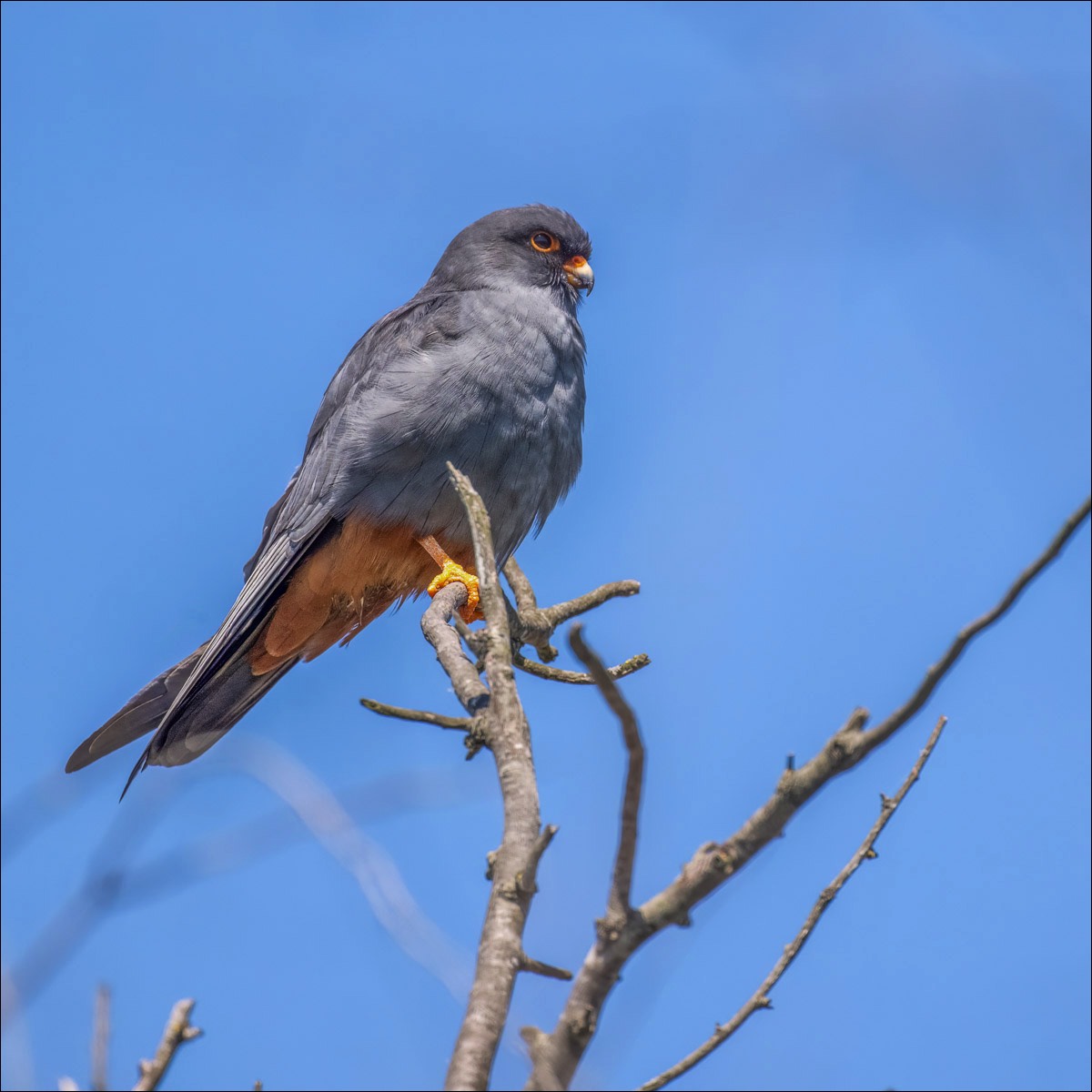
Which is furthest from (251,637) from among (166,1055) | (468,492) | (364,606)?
(166,1055)

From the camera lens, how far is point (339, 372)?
5.45m

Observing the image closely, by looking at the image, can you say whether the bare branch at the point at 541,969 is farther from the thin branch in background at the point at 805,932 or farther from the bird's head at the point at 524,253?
the bird's head at the point at 524,253

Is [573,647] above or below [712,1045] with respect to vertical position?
above

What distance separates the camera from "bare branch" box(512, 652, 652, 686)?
2.96 metres

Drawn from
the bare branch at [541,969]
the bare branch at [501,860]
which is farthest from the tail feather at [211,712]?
the bare branch at [541,969]

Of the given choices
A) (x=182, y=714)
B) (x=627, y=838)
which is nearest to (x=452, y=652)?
(x=627, y=838)

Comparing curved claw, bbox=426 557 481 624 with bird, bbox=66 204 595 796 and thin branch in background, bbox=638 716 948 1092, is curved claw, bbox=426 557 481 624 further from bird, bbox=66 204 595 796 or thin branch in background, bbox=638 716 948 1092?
thin branch in background, bbox=638 716 948 1092

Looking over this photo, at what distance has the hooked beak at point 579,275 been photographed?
5.61 meters

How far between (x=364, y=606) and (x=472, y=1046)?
143 inches

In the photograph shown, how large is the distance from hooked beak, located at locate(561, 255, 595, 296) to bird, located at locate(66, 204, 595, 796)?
1.23 ft

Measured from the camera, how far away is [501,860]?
172cm

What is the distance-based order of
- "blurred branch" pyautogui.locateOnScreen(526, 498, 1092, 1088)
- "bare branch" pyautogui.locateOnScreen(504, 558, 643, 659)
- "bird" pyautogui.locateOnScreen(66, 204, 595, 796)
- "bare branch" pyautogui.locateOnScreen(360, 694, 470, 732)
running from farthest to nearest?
"bird" pyautogui.locateOnScreen(66, 204, 595, 796) → "bare branch" pyautogui.locateOnScreen(504, 558, 643, 659) → "bare branch" pyautogui.locateOnScreen(360, 694, 470, 732) → "blurred branch" pyautogui.locateOnScreen(526, 498, 1092, 1088)

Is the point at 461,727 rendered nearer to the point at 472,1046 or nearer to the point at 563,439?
the point at 472,1046

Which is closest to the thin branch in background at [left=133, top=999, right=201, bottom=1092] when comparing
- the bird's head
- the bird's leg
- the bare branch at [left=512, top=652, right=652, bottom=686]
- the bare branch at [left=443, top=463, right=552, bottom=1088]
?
the bare branch at [left=443, top=463, right=552, bottom=1088]
